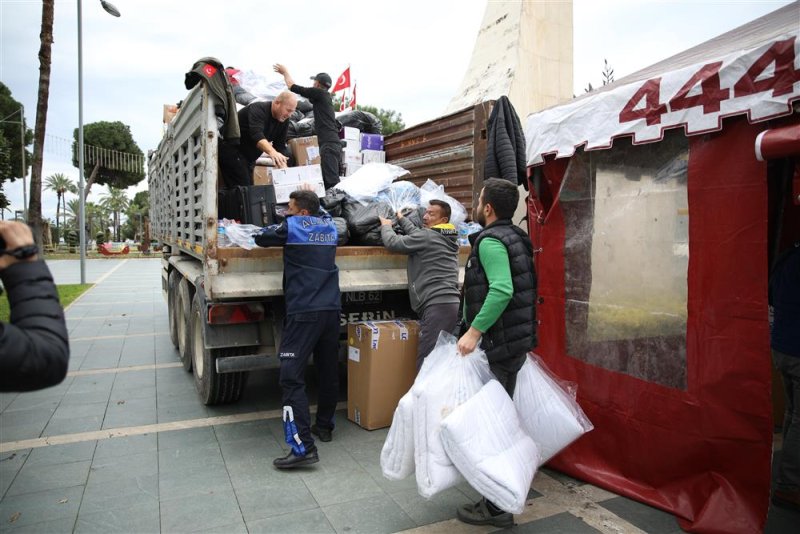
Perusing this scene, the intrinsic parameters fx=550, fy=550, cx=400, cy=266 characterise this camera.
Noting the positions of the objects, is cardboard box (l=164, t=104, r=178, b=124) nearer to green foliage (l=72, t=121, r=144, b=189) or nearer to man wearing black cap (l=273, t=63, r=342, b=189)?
man wearing black cap (l=273, t=63, r=342, b=189)

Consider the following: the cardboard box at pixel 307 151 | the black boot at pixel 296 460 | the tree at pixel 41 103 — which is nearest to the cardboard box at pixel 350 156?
the cardboard box at pixel 307 151

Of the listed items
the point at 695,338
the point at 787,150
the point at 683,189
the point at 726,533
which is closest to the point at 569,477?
the point at 726,533

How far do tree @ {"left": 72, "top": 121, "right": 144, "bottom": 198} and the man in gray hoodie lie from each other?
1673 inches

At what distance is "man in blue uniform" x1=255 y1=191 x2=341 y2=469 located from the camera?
140 inches

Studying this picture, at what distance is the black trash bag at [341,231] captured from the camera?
437cm

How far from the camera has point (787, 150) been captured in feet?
7.64

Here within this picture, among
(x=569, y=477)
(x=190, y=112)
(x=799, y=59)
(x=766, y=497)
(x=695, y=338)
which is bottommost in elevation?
(x=569, y=477)

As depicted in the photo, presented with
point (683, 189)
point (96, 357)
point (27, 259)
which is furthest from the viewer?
point (96, 357)

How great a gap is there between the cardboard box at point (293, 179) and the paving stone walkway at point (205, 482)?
1876mm

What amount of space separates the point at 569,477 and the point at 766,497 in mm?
1154

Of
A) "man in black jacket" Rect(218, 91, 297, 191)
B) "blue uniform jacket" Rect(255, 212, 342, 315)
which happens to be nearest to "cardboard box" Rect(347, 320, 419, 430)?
"blue uniform jacket" Rect(255, 212, 342, 315)

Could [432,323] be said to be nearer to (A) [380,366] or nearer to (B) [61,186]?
(A) [380,366]

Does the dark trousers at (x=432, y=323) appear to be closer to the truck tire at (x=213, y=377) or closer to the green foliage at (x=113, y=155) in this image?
the truck tire at (x=213, y=377)

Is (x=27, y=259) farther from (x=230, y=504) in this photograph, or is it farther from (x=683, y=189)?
(x=683, y=189)
